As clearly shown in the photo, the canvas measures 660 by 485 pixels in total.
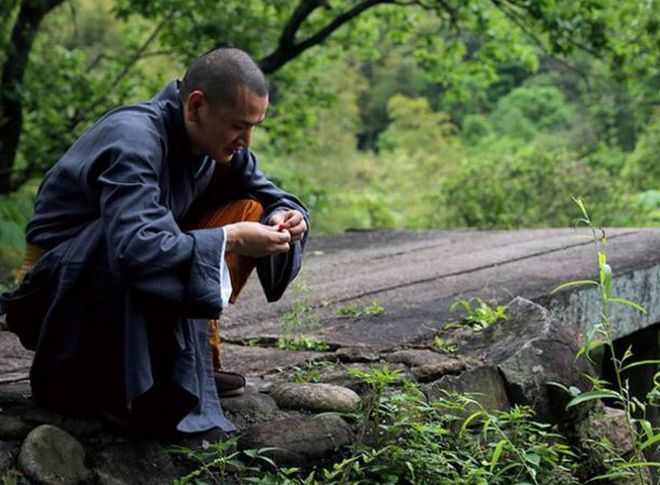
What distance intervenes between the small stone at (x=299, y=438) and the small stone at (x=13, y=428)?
1.92 ft

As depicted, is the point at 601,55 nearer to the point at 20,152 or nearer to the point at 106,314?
the point at 20,152

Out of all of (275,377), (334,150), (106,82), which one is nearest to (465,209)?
(106,82)

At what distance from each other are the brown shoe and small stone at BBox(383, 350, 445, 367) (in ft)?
2.36

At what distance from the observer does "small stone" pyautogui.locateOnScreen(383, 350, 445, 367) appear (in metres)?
3.77

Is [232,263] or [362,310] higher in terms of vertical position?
[232,263]

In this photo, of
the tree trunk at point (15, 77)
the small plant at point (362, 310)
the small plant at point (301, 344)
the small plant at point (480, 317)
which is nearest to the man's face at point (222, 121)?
the small plant at point (301, 344)

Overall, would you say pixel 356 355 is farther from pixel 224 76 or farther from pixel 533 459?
pixel 224 76

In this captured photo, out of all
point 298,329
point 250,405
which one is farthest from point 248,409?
point 298,329

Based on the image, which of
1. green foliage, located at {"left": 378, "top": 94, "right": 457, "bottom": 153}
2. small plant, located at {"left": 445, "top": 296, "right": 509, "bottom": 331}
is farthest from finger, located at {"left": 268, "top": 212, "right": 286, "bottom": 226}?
green foliage, located at {"left": 378, "top": 94, "right": 457, "bottom": 153}

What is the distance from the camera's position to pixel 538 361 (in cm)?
371

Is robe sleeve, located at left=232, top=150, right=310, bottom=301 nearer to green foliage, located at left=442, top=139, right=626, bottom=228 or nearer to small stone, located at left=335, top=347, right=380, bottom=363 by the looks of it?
small stone, located at left=335, top=347, right=380, bottom=363

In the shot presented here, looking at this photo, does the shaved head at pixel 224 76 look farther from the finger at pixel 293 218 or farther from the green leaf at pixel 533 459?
the green leaf at pixel 533 459

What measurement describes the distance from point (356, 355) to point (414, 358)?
0.76ft

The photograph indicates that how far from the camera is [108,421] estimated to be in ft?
9.61
